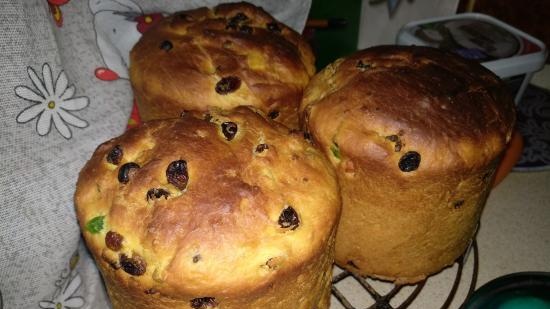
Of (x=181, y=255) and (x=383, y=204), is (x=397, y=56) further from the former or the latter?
(x=181, y=255)

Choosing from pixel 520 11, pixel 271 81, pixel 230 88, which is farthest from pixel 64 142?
pixel 520 11

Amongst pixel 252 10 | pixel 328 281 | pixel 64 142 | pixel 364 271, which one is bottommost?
pixel 364 271

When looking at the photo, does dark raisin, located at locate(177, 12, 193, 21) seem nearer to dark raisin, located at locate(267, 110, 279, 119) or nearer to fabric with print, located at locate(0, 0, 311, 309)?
fabric with print, located at locate(0, 0, 311, 309)

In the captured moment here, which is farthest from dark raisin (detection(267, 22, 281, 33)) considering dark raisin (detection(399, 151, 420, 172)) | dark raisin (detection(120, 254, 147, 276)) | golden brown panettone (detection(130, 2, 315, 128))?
dark raisin (detection(120, 254, 147, 276))

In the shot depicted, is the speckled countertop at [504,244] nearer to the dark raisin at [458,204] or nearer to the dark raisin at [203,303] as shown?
the dark raisin at [458,204]

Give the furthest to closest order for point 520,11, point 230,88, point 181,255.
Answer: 1. point 520,11
2. point 230,88
3. point 181,255

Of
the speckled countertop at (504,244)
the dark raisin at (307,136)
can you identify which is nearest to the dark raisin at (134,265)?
the dark raisin at (307,136)
